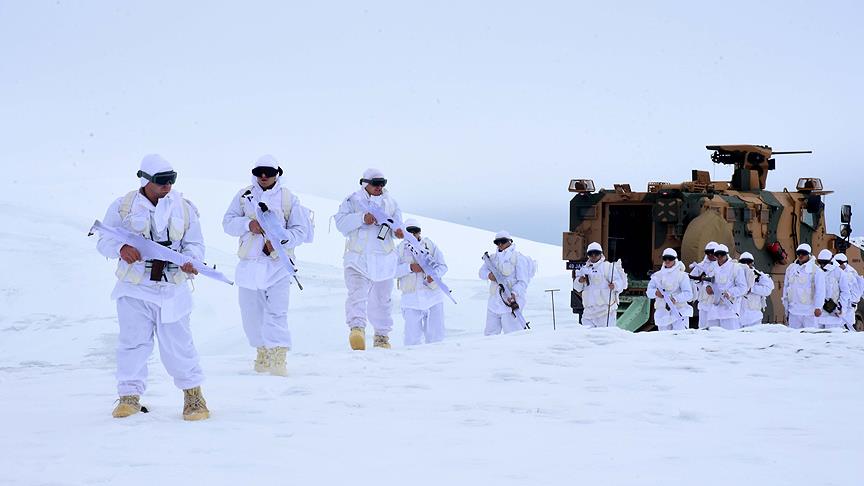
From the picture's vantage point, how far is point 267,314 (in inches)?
384

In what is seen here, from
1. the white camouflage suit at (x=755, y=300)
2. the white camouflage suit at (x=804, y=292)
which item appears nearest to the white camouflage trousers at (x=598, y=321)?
the white camouflage suit at (x=755, y=300)

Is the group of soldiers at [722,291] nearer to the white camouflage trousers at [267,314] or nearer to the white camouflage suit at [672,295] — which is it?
the white camouflage suit at [672,295]

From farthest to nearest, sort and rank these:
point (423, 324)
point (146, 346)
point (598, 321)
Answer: point (598, 321) < point (423, 324) < point (146, 346)

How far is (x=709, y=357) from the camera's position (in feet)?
34.9

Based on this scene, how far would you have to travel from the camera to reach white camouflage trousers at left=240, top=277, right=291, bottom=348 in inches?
380

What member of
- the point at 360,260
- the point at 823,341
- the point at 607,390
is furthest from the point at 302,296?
the point at 607,390

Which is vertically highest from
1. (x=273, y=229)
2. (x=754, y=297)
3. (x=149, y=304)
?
(x=273, y=229)

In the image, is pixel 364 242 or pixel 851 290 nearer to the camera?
pixel 364 242

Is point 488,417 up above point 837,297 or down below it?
below

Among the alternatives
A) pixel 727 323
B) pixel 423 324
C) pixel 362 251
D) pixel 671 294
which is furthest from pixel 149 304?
pixel 727 323

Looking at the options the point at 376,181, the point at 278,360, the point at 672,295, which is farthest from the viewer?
the point at 672,295

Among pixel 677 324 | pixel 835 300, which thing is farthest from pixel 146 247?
pixel 835 300

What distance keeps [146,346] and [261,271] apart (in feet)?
7.19

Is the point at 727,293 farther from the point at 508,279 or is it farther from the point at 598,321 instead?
the point at 508,279
